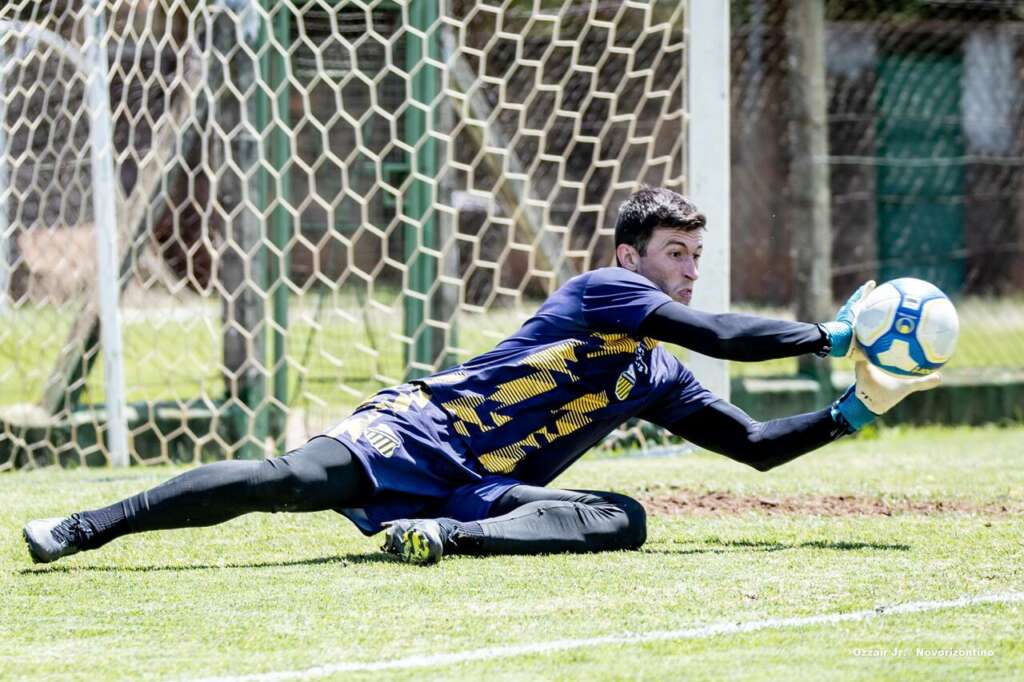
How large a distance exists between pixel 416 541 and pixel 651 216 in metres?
1.40


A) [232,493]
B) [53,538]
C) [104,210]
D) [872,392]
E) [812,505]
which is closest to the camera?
[53,538]

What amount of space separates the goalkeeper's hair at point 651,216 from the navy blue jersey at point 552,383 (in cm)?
17

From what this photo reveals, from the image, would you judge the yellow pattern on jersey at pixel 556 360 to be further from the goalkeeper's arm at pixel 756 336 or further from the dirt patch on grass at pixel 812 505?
the dirt patch on grass at pixel 812 505

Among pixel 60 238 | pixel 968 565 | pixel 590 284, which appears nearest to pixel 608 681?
pixel 968 565

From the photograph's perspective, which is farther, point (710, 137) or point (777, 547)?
point (710, 137)

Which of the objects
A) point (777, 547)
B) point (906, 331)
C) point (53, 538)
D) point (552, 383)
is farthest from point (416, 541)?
point (906, 331)

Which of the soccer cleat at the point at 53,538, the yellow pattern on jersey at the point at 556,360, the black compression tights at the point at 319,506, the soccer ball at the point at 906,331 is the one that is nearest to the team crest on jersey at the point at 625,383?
the yellow pattern on jersey at the point at 556,360

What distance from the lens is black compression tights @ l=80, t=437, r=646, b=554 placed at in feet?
15.5

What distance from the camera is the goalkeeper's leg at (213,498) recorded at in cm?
471

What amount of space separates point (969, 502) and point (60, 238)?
5.85 m

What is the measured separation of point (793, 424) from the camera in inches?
210

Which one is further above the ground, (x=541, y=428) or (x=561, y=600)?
(x=541, y=428)

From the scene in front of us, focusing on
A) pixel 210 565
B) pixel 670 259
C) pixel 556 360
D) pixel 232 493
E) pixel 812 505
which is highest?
pixel 670 259

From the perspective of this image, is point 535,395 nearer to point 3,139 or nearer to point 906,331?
point 906,331
